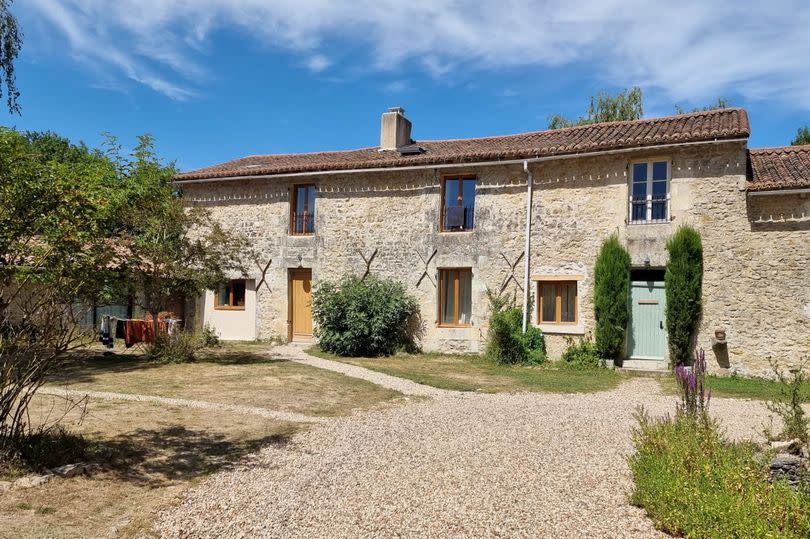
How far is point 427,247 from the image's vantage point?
16031mm

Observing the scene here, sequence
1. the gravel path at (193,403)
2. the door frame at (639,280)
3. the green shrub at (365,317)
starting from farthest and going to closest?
1. the green shrub at (365,317)
2. the door frame at (639,280)
3. the gravel path at (193,403)

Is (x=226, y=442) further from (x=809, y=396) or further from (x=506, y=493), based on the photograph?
(x=809, y=396)

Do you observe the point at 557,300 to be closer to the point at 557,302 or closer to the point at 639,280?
the point at 557,302

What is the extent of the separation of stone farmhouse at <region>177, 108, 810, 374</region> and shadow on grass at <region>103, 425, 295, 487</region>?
951cm

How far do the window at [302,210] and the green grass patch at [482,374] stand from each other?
4021 mm

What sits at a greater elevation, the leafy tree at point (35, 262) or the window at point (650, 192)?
the window at point (650, 192)

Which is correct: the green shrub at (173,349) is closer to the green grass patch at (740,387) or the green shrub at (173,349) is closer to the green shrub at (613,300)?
the green shrub at (613,300)

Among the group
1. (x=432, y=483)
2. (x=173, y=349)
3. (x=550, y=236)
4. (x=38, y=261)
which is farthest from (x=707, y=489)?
(x=173, y=349)

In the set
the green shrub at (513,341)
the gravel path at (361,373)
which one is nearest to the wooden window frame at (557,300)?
the green shrub at (513,341)

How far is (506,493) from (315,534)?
169 cm

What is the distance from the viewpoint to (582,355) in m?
14.0

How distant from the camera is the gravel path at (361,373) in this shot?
33.7 feet

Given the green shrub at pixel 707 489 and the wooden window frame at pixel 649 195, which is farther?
the wooden window frame at pixel 649 195

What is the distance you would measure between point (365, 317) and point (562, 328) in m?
5.00
